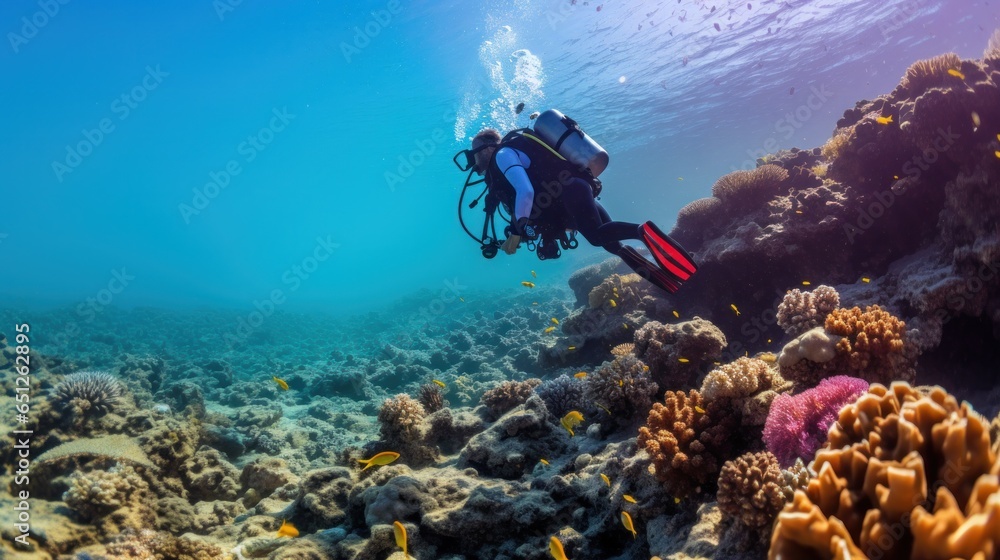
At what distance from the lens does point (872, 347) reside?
4492 mm

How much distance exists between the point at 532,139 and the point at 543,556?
609 cm

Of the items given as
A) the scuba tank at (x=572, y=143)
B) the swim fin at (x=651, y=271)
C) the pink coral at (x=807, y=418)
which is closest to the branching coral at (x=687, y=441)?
the pink coral at (x=807, y=418)

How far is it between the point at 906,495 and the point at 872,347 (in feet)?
12.4

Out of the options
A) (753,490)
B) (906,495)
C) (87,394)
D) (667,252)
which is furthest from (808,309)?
(87,394)

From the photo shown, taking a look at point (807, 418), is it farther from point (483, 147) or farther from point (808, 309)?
point (483, 147)

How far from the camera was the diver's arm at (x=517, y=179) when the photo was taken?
6.40 metres

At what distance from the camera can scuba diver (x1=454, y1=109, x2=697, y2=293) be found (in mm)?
6355

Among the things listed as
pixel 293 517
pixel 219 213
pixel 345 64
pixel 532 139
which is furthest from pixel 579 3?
pixel 219 213

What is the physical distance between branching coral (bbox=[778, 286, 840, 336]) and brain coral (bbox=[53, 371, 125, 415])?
10.4 meters

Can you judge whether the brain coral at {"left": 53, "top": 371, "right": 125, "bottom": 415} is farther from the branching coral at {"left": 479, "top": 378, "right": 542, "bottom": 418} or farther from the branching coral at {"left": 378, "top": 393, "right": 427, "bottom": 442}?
the branching coral at {"left": 479, "top": 378, "right": 542, "bottom": 418}

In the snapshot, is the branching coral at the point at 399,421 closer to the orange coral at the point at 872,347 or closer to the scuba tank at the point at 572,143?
the scuba tank at the point at 572,143

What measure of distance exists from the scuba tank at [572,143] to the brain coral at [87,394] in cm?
826

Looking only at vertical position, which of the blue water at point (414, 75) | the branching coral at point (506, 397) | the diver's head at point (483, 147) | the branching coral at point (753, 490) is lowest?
the branching coral at point (753, 490)

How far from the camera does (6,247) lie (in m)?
112
